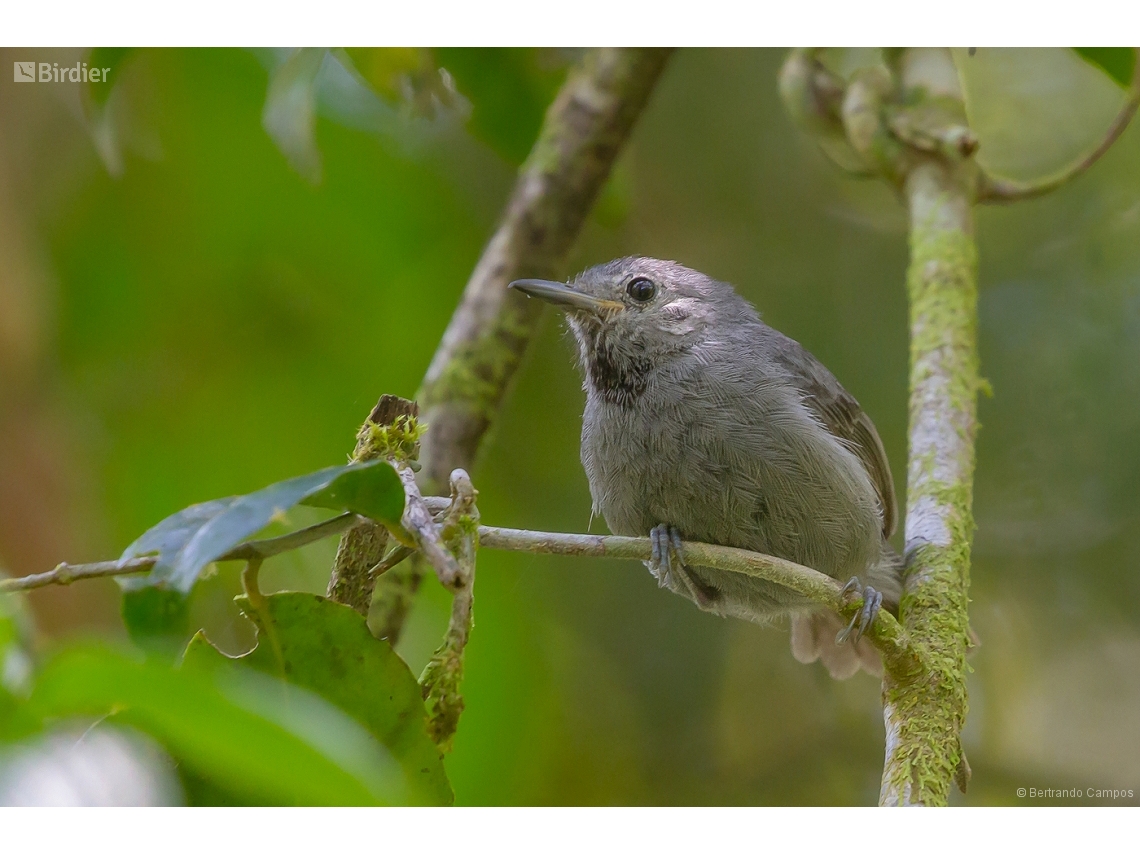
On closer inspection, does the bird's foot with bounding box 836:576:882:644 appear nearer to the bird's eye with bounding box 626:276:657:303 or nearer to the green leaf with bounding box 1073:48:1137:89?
the bird's eye with bounding box 626:276:657:303

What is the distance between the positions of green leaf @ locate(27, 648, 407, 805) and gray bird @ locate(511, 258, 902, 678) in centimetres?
135

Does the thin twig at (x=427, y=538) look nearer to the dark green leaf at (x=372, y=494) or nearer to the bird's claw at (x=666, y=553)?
the dark green leaf at (x=372, y=494)

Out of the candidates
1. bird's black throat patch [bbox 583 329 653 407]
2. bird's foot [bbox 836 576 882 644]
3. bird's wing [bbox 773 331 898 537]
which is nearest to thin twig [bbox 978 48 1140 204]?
bird's wing [bbox 773 331 898 537]

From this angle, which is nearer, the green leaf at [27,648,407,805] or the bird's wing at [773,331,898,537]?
the green leaf at [27,648,407,805]

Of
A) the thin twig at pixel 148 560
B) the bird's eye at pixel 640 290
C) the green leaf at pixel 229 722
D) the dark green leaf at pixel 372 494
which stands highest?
the bird's eye at pixel 640 290

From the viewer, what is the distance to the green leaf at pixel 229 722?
1045mm

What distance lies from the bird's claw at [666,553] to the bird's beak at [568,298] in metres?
0.63

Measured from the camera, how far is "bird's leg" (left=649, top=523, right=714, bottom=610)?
2424mm

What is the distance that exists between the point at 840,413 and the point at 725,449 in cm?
47

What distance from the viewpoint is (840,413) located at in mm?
2736

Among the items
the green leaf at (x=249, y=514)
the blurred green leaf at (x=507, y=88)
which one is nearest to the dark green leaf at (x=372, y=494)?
the green leaf at (x=249, y=514)

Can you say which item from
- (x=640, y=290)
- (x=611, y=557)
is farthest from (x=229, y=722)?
(x=640, y=290)

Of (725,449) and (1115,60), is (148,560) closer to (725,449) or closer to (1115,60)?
(725,449)

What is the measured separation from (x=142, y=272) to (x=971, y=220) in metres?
2.77
